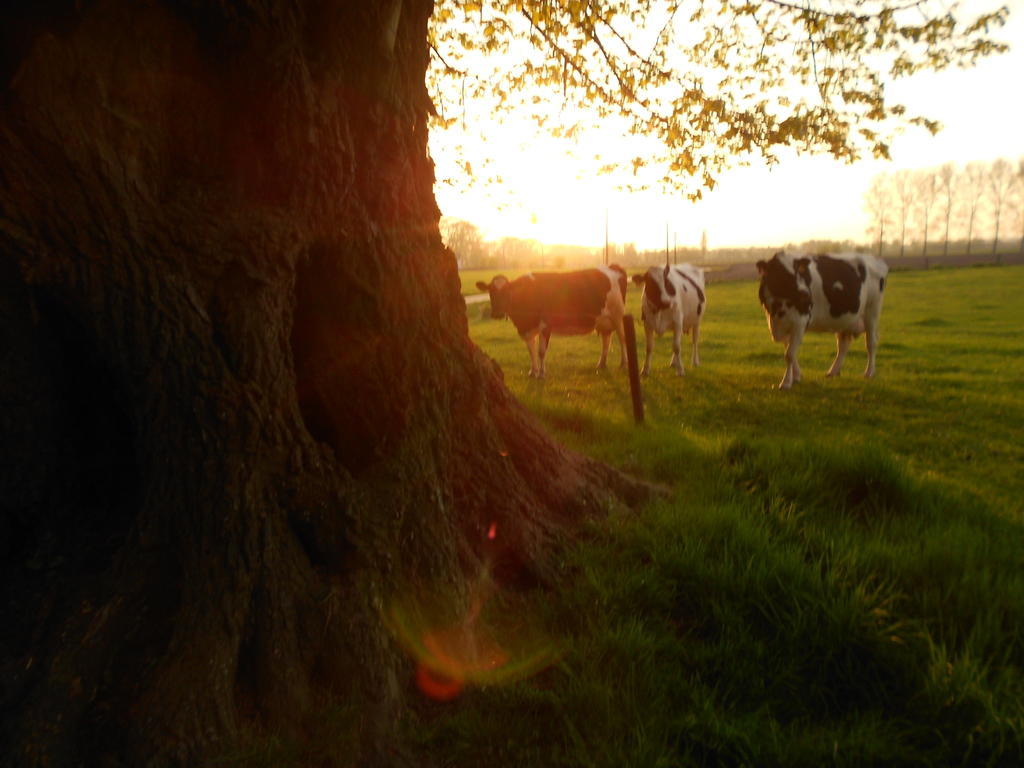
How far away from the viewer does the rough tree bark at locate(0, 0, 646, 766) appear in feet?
7.11

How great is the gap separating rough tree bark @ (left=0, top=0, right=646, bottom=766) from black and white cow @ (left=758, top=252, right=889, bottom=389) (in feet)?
31.3

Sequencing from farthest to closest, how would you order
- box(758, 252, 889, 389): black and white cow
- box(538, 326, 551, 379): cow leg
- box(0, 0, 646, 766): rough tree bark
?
box(538, 326, 551, 379): cow leg, box(758, 252, 889, 389): black and white cow, box(0, 0, 646, 766): rough tree bark

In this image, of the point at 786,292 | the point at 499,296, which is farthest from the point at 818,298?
the point at 499,296

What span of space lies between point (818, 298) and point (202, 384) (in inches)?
461

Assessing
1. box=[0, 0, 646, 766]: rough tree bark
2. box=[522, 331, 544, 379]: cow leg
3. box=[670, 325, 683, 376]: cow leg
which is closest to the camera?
box=[0, 0, 646, 766]: rough tree bark

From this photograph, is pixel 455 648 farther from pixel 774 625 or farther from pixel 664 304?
pixel 664 304

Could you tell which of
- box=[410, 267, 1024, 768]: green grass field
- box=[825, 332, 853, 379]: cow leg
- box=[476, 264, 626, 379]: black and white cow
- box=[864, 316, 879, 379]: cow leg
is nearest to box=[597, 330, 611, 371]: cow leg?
box=[476, 264, 626, 379]: black and white cow

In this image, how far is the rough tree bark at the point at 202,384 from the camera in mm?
2168

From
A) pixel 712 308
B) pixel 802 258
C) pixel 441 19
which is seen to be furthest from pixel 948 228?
pixel 441 19

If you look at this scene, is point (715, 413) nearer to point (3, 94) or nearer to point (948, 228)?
point (3, 94)

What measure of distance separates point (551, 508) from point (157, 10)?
316 centimetres

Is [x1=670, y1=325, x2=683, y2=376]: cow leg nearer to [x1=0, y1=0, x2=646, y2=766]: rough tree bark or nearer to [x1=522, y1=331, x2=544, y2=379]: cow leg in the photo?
[x1=522, y1=331, x2=544, y2=379]: cow leg

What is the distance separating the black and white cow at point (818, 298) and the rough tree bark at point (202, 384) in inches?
375

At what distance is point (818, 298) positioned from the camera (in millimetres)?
11586
